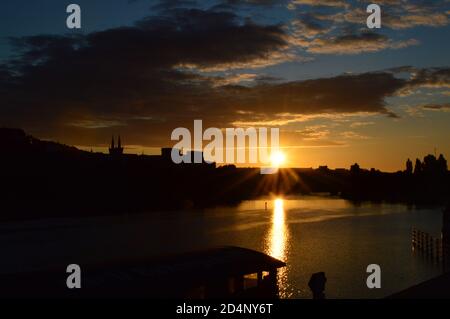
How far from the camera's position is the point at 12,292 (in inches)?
833

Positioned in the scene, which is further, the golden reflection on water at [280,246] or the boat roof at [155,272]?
the golden reflection on water at [280,246]

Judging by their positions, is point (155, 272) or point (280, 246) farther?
point (280, 246)

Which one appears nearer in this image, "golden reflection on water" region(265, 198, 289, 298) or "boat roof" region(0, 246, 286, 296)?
"boat roof" region(0, 246, 286, 296)

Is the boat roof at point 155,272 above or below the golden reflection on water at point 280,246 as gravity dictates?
above

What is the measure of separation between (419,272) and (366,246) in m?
25.5

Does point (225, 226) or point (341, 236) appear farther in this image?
point (225, 226)

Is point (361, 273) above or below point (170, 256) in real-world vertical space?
below

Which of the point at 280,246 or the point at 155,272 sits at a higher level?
the point at 155,272

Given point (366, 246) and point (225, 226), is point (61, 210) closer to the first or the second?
point (225, 226)

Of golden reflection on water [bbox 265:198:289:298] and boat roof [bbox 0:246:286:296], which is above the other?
boat roof [bbox 0:246:286:296]
